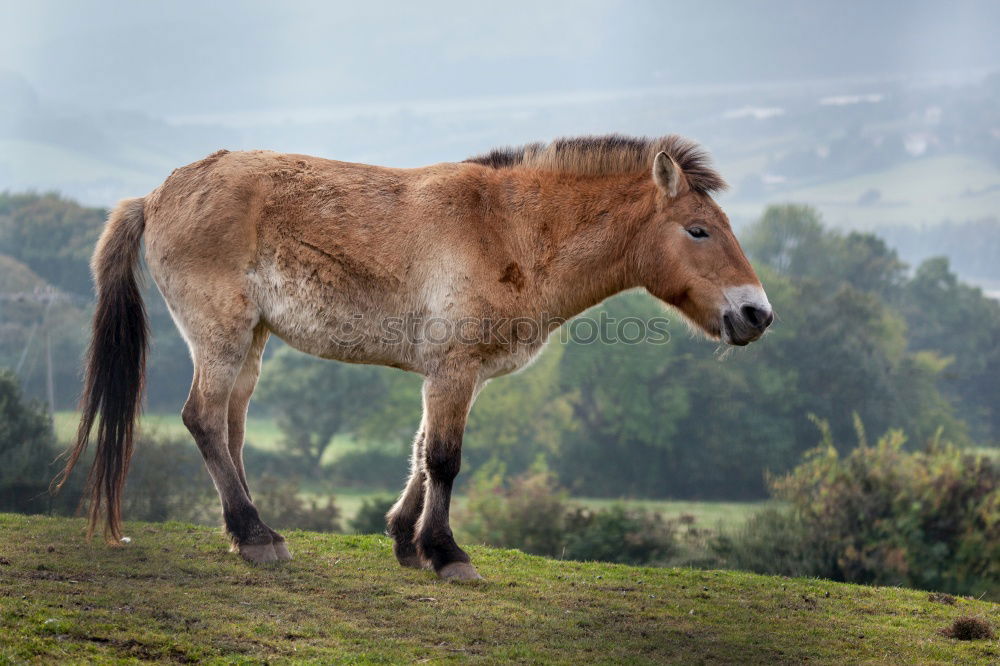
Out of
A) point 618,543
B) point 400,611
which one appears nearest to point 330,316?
point 400,611

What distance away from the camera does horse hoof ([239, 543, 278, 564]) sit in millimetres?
7074

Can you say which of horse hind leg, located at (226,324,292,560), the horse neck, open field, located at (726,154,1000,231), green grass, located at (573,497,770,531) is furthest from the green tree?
open field, located at (726,154,1000,231)

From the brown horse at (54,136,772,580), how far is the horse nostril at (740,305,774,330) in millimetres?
15

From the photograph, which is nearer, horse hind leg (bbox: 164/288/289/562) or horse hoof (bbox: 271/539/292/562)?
horse hind leg (bbox: 164/288/289/562)

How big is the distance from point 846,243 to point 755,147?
6697 centimetres

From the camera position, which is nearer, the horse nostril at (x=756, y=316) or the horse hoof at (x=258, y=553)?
the horse nostril at (x=756, y=316)

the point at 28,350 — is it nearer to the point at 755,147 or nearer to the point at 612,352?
the point at 612,352

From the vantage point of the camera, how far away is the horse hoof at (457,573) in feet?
22.6

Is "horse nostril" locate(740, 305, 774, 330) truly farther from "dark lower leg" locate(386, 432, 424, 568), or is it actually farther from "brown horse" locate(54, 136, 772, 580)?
"dark lower leg" locate(386, 432, 424, 568)

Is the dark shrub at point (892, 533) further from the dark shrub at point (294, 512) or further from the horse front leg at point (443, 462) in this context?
the horse front leg at point (443, 462)

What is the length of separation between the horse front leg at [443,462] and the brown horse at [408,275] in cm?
1

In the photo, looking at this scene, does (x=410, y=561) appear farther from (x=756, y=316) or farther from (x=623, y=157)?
(x=623, y=157)

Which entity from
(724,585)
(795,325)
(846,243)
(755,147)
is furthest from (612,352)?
(755,147)

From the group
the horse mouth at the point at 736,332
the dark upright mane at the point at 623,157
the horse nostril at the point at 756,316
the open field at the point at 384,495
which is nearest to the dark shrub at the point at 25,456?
the dark upright mane at the point at 623,157
